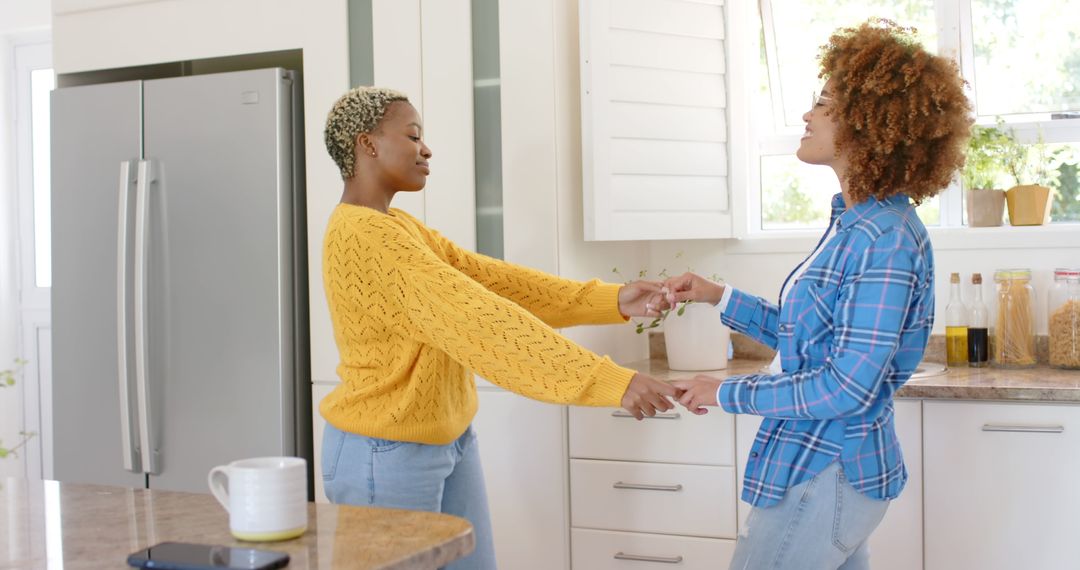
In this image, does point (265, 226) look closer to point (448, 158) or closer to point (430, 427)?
point (448, 158)

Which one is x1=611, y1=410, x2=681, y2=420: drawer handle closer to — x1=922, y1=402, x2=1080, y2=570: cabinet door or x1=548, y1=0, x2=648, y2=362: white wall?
x1=548, y1=0, x2=648, y2=362: white wall

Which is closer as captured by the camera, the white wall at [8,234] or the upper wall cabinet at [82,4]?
the upper wall cabinet at [82,4]

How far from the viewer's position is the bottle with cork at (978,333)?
2.86 metres

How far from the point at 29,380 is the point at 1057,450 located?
3.87 m

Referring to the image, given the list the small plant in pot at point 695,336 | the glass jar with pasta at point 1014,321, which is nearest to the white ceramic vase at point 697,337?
the small plant in pot at point 695,336

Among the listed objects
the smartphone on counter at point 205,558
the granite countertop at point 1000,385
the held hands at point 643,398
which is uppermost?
the held hands at point 643,398

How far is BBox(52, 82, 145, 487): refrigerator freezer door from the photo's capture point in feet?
10.4

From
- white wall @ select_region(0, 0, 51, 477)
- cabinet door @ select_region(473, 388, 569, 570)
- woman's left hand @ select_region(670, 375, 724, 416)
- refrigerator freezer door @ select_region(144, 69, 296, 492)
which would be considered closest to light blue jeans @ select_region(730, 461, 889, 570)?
woman's left hand @ select_region(670, 375, 724, 416)

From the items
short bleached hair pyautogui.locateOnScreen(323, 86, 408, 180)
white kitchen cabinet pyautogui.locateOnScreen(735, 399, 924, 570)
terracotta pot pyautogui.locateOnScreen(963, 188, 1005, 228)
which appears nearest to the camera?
short bleached hair pyautogui.locateOnScreen(323, 86, 408, 180)

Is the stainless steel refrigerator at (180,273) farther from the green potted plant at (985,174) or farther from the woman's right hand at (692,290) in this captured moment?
the green potted plant at (985,174)

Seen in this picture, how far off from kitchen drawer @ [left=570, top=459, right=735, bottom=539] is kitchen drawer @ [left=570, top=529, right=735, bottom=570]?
0.02 m

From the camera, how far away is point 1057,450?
236 centimetres

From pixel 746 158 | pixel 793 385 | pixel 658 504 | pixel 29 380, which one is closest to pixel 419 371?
pixel 793 385

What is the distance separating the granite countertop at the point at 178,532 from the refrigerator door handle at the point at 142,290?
1633 millimetres
